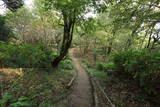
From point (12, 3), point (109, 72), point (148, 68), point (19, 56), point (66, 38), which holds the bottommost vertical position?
point (109, 72)

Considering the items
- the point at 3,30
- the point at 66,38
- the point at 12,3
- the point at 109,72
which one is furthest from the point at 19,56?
the point at 3,30

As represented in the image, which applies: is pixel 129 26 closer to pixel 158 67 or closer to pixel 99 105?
pixel 158 67

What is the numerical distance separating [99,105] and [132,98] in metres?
1.96

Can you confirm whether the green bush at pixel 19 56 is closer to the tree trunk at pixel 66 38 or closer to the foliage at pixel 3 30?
the tree trunk at pixel 66 38

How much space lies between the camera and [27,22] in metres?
19.3

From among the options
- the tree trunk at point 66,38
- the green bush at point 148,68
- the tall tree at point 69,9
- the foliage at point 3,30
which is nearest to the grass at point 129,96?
the green bush at point 148,68

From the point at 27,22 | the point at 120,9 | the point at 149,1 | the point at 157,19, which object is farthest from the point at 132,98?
the point at 27,22

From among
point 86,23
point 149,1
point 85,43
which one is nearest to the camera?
point 149,1

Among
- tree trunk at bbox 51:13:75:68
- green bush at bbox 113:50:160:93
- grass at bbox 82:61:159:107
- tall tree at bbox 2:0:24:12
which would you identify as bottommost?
grass at bbox 82:61:159:107

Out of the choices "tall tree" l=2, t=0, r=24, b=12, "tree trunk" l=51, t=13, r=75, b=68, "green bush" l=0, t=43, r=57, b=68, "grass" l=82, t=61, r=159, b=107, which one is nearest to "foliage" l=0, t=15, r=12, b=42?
"tall tree" l=2, t=0, r=24, b=12

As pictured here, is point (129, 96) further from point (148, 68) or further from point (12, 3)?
point (12, 3)

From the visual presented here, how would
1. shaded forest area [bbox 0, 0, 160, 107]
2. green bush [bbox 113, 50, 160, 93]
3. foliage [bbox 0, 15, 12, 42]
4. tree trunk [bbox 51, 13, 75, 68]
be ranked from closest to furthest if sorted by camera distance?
1. green bush [bbox 113, 50, 160, 93]
2. shaded forest area [bbox 0, 0, 160, 107]
3. tree trunk [bbox 51, 13, 75, 68]
4. foliage [bbox 0, 15, 12, 42]

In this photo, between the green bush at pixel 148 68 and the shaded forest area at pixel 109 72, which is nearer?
the green bush at pixel 148 68

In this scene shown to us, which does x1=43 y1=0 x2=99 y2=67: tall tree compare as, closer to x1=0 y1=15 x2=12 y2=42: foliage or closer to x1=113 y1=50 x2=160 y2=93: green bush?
x1=113 y1=50 x2=160 y2=93: green bush
